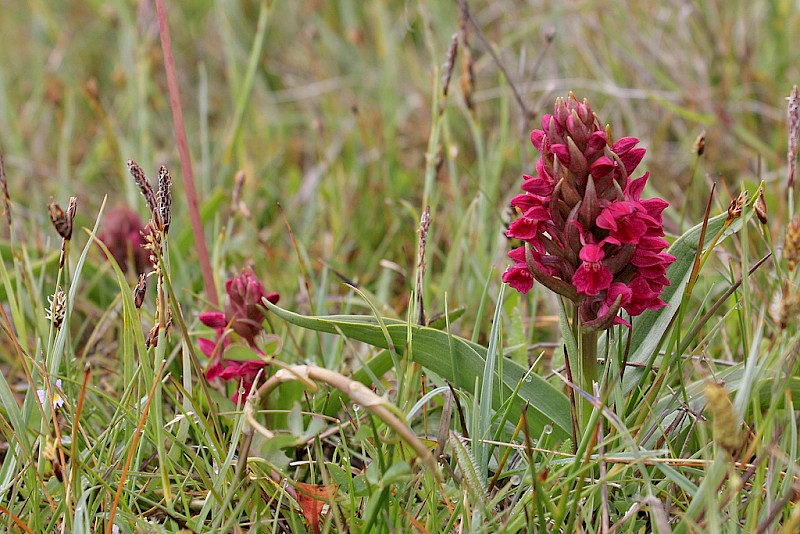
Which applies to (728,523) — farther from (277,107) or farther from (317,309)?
(277,107)

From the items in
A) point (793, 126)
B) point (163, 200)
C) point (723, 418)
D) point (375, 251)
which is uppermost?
point (793, 126)

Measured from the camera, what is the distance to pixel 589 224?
1201mm

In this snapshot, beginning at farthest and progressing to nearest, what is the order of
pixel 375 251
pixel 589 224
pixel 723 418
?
pixel 375 251, pixel 589 224, pixel 723 418

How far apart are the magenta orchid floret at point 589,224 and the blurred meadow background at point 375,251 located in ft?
0.39

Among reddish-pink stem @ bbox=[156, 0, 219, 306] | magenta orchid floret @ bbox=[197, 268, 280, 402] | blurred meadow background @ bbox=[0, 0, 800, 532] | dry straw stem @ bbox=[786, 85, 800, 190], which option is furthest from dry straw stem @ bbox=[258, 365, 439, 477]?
dry straw stem @ bbox=[786, 85, 800, 190]

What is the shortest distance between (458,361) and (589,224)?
1.07 feet

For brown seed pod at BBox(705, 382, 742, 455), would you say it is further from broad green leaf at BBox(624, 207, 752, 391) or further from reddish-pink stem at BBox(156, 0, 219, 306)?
reddish-pink stem at BBox(156, 0, 219, 306)

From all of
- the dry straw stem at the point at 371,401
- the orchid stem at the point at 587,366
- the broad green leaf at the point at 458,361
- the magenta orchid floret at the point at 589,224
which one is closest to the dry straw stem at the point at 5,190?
the broad green leaf at the point at 458,361

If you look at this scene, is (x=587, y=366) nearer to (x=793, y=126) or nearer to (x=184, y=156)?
(x=793, y=126)

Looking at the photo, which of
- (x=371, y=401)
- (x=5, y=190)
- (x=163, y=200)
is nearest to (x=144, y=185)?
(x=163, y=200)

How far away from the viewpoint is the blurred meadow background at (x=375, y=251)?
47.9 inches

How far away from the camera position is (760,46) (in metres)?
3.09

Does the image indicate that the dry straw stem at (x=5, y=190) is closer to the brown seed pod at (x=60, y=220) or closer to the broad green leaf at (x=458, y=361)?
the brown seed pod at (x=60, y=220)

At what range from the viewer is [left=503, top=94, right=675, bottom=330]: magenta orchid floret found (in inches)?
46.4
